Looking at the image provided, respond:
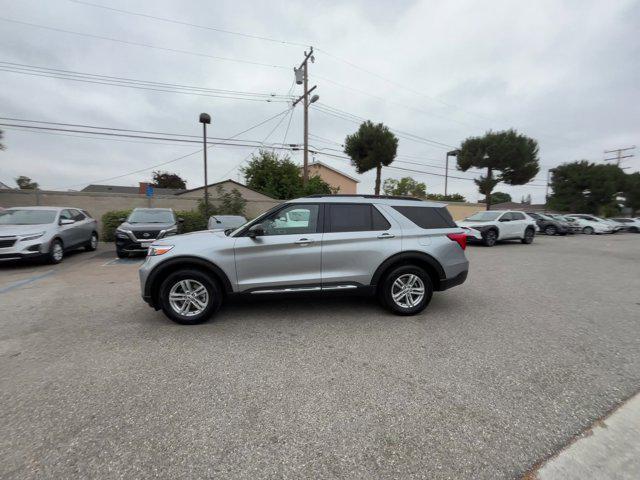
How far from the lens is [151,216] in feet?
32.7

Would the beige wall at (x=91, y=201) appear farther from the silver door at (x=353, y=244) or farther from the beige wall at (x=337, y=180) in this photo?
the beige wall at (x=337, y=180)

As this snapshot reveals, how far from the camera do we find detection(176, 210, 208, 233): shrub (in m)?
14.1

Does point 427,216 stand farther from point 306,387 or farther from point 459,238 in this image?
point 306,387

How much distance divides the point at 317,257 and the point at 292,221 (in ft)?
1.97

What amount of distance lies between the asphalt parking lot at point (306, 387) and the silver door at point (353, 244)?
2.01 feet

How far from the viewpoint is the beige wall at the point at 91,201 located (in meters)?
13.2

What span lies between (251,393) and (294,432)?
60cm

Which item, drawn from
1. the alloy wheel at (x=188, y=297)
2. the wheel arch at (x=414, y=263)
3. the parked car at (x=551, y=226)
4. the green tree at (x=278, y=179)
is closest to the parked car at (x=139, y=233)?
the alloy wheel at (x=188, y=297)

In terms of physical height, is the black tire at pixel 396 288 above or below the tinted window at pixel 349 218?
below

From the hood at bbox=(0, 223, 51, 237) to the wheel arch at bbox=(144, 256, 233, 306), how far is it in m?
6.46

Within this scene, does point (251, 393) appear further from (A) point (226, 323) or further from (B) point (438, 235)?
(B) point (438, 235)

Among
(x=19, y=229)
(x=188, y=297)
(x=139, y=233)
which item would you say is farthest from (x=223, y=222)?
(x=188, y=297)

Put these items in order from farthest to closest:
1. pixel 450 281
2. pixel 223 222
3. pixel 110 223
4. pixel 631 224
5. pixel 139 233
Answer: pixel 631 224, pixel 110 223, pixel 223 222, pixel 139 233, pixel 450 281

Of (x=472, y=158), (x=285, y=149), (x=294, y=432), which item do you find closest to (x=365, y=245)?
(x=294, y=432)
